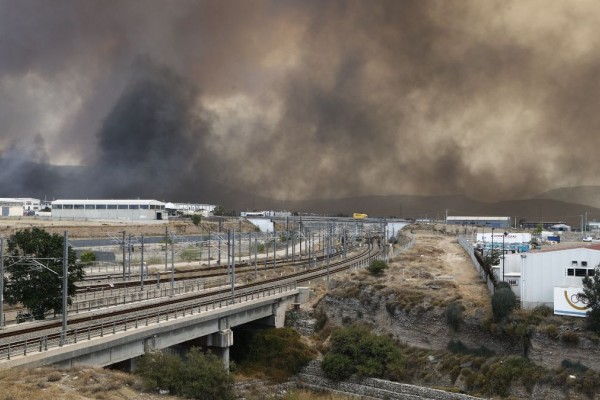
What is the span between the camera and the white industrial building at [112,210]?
502 ft

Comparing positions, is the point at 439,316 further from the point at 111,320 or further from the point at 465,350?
the point at 111,320

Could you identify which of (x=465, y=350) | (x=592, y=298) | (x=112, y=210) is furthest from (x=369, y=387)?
(x=112, y=210)

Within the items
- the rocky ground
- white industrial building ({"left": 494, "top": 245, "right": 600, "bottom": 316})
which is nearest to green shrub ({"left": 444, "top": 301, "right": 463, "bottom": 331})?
the rocky ground

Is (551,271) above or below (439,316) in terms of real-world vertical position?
above

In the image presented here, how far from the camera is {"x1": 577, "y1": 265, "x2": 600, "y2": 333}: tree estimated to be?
40625 mm

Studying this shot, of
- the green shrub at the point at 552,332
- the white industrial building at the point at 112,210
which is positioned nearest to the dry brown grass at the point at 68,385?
the green shrub at the point at 552,332

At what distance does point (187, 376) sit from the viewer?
35.0 metres

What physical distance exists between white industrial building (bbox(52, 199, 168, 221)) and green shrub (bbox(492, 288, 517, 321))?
120 metres

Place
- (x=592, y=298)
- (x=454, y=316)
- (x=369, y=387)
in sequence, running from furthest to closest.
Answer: (x=454, y=316) → (x=369, y=387) → (x=592, y=298)

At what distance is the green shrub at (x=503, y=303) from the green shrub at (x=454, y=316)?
3210 millimetres

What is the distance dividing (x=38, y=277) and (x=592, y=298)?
4044 cm

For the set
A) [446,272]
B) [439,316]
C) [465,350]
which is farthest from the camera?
[446,272]

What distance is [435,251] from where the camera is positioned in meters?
101

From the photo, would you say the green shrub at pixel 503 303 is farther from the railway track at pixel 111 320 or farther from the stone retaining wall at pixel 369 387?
the railway track at pixel 111 320
